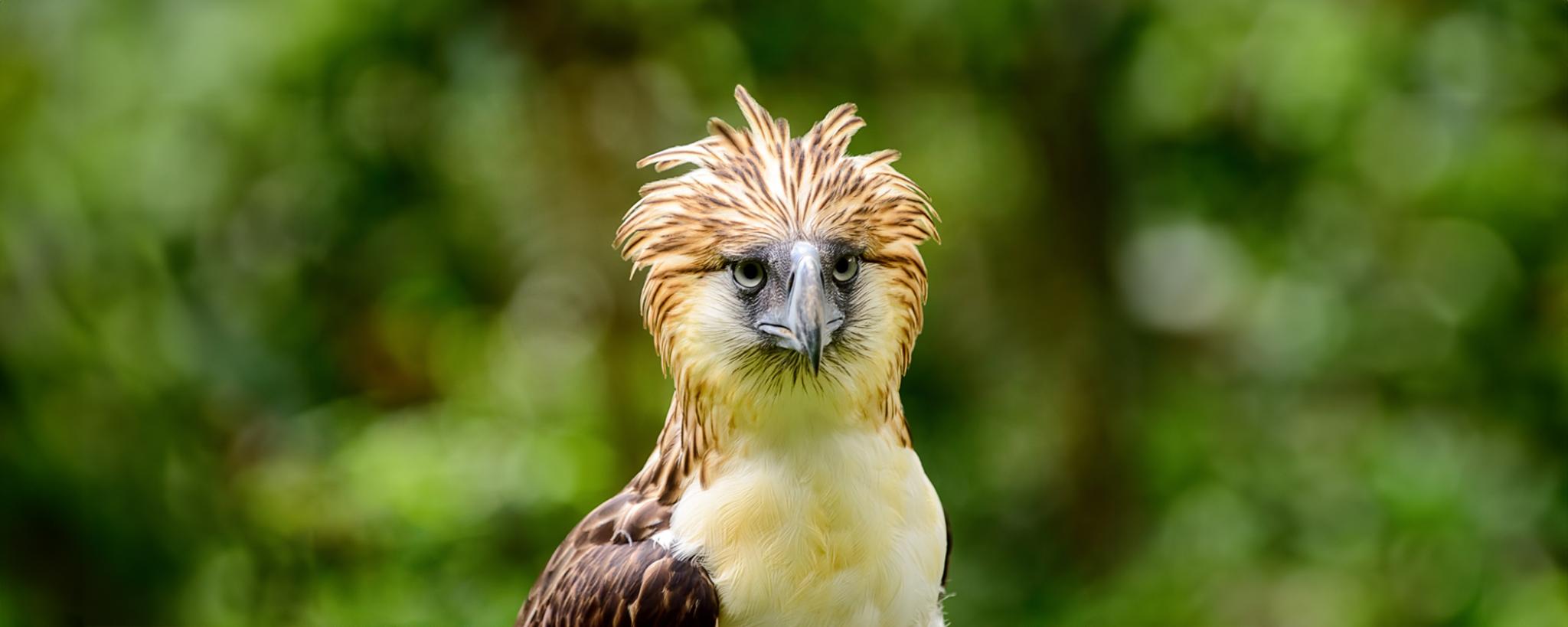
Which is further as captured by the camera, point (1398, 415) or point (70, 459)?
point (1398, 415)

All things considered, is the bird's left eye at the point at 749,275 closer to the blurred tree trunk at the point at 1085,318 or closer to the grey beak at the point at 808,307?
the grey beak at the point at 808,307

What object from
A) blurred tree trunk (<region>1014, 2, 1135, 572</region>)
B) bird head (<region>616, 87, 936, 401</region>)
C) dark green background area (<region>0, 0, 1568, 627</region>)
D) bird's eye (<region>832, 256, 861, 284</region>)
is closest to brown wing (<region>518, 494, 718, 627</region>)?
bird head (<region>616, 87, 936, 401</region>)

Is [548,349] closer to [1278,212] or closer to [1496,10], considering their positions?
[1278,212]

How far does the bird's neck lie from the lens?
8.85 feet

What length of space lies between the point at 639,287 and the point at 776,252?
11.4 feet

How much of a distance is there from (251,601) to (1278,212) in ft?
14.9

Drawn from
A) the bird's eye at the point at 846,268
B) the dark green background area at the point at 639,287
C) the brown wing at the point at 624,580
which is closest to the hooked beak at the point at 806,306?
the bird's eye at the point at 846,268

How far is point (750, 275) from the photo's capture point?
8.68ft

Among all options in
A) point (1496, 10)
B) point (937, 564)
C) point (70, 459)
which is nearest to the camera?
point (937, 564)

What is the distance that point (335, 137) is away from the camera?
6.03 metres

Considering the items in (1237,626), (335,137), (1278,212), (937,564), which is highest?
(335,137)

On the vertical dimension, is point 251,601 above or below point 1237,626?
above

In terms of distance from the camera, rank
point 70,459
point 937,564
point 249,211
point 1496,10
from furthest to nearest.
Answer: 1. point 249,211
2. point 1496,10
3. point 70,459
4. point 937,564

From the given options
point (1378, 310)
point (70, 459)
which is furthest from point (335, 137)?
point (1378, 310)
